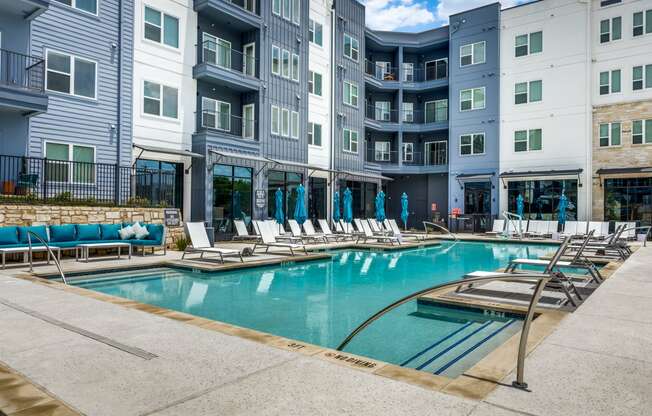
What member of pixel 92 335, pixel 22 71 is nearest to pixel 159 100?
pixel 22 71

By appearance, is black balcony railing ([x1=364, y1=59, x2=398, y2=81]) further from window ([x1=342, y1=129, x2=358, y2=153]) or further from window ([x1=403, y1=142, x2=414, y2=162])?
window ([x1=342, y1=129, x2=358, y2=153])

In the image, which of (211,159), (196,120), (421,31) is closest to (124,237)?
(211,159)

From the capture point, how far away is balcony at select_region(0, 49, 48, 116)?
13.0 m

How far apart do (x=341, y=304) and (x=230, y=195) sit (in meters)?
13.8

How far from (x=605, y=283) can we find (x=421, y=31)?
27.3 metres

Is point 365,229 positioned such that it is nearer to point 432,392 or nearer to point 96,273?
point 96,273

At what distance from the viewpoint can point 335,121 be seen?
27156 mm

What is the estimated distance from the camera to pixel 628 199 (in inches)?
944

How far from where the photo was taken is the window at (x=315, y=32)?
1018 inches

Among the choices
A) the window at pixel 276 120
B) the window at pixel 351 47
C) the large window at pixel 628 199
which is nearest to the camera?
the window at pixel 276 120

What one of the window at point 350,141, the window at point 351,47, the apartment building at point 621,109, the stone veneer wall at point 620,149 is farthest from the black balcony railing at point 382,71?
the stone veneer wall at point 620,149

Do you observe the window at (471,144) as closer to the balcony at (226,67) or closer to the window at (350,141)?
the window at (350,141)

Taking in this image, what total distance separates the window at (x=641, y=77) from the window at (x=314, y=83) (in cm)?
1689

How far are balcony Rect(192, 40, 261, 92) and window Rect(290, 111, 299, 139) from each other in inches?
116
